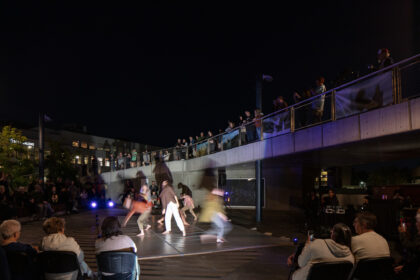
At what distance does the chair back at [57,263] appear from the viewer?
176 inches

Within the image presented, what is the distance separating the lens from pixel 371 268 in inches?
173

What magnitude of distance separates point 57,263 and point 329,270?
319cm

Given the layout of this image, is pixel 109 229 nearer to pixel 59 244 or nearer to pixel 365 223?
pixel 59 244

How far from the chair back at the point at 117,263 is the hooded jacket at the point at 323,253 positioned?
2118mm

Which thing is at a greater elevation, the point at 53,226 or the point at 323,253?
the point at 53,226

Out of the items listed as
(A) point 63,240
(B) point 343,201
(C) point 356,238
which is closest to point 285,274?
(C) point 356,238

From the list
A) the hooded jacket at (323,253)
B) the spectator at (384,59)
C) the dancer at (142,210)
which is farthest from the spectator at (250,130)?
the hooded jacket at (323,253)

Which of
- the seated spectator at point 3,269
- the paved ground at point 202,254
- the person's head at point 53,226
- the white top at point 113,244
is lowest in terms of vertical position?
the paved ground at point 202,254

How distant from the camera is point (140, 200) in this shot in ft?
42.9

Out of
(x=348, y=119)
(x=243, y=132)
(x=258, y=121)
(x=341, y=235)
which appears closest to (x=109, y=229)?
(x=341, y=235)

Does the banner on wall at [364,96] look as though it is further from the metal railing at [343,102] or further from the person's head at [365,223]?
the person's head at [365,223]

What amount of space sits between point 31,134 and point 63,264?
60235 mm

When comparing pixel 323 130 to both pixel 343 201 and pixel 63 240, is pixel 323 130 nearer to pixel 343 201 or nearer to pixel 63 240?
pixel 63 240

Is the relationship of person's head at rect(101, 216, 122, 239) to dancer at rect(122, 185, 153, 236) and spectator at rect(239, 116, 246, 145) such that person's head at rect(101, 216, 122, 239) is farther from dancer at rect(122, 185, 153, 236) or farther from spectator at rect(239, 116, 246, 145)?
spectator at rect(239, 116, 246, 145)
